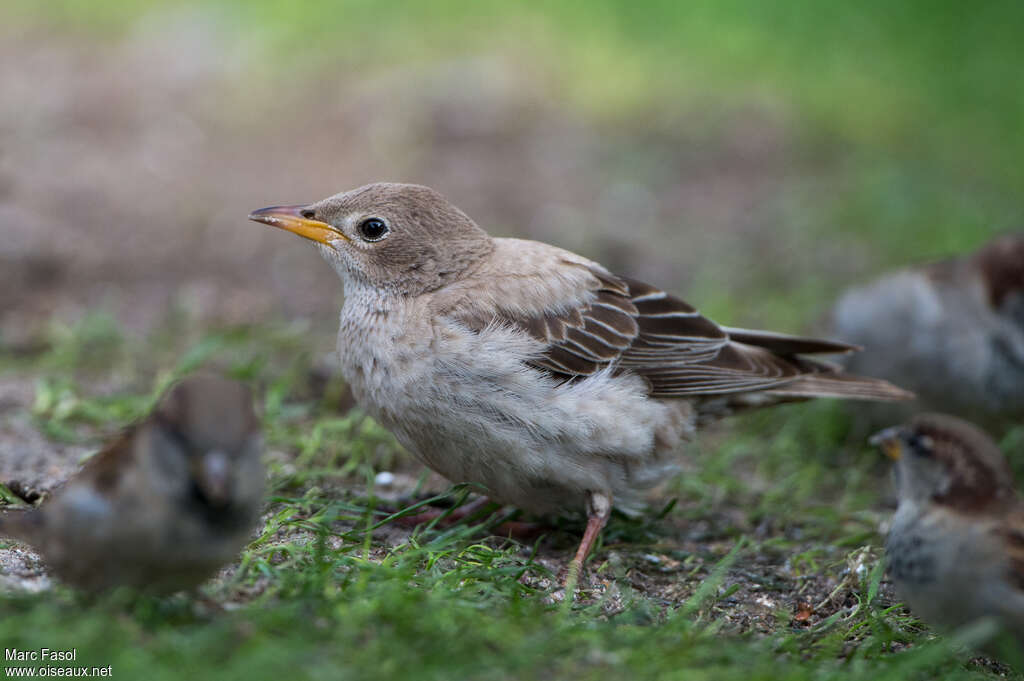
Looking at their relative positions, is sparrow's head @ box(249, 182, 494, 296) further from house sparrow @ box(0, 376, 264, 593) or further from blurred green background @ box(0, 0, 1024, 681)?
house sparrow @ box(0, 376, 264, 593)

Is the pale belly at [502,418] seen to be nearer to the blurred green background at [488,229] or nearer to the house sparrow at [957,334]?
the blurred green background at [488,229]

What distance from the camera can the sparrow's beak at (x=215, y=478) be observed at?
3686mm

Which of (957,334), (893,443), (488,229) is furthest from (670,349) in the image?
(488,229)

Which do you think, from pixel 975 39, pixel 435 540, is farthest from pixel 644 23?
pixel 435 540

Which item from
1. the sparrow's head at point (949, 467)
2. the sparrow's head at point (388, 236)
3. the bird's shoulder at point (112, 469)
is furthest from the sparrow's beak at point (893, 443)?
the bird's shoulder at point (112, 469)

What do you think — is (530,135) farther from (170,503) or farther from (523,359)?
(170,503)

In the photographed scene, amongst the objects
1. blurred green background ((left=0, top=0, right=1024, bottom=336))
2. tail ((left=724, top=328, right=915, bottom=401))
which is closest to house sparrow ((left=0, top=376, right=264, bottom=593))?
tail ((left=724, top=328, right=915, bottom=401))

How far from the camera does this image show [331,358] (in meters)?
7.31

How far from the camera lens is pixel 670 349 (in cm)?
592

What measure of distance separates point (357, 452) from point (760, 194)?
21.3 ft

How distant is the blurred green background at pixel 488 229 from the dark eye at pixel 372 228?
116 cm

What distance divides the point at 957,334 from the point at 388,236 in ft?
13.0

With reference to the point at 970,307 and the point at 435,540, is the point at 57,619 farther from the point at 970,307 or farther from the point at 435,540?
the point at 970,307

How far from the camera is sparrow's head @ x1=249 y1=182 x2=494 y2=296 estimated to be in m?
5.71
